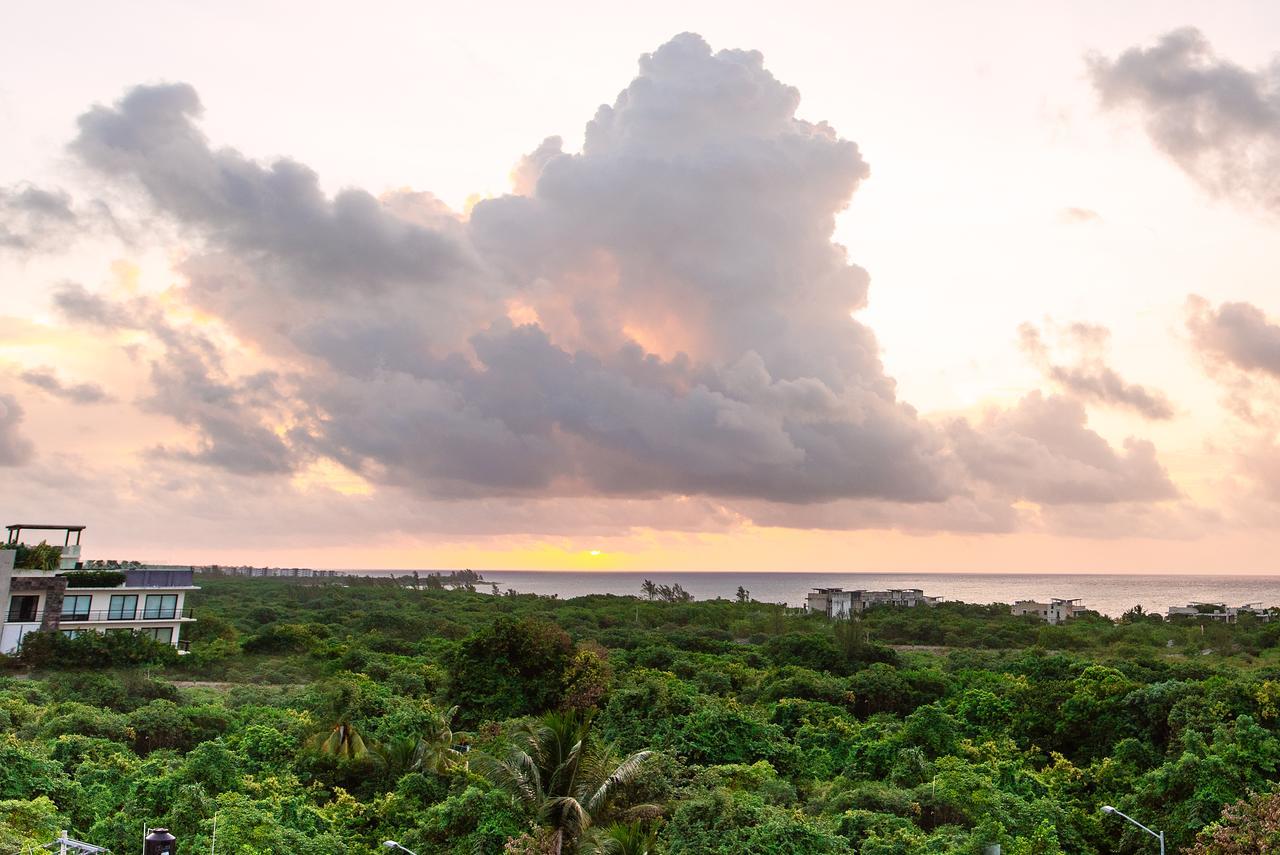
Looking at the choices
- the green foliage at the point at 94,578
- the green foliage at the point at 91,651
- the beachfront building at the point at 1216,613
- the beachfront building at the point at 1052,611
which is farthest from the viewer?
the beachfront building at the point at 1052,611

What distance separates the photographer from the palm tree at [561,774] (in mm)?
26341

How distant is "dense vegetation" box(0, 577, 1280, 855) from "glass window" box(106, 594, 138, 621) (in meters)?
6.11

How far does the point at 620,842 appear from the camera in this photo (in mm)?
24906

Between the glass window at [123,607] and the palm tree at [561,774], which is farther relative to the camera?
the glass window at [123,607]

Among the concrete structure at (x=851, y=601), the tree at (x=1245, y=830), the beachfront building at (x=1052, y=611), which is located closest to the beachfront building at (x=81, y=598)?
the tree at (x=1245, y=830)

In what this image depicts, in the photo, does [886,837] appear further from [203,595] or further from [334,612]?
[203,595]

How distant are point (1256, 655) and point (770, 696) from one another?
57.7 meters

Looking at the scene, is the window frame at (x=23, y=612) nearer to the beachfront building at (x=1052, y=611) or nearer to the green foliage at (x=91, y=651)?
the green foliage at (x=91, y=651)

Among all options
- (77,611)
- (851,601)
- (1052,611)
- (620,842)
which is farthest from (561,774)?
(1052,611)

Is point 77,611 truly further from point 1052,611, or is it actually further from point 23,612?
point 1052,611

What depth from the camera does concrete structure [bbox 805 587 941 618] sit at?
133m

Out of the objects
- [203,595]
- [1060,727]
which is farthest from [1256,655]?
[203,595]

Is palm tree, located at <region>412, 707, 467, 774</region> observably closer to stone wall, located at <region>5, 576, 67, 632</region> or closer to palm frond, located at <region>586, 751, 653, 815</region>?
palm frond, located at <region>586, 751, 653, 815</region>

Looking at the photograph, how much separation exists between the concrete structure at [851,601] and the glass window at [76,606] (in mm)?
90224
